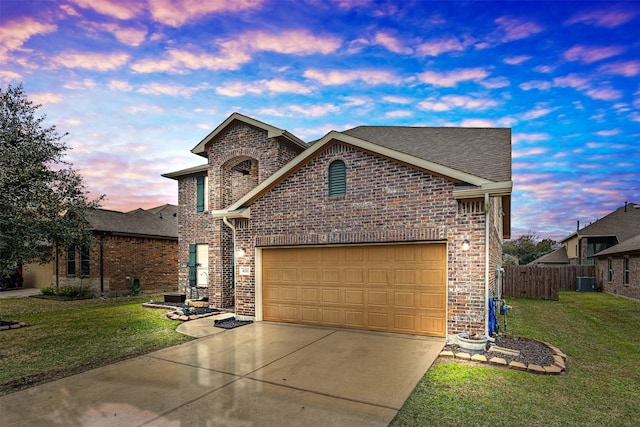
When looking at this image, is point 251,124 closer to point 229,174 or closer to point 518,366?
point 229,174

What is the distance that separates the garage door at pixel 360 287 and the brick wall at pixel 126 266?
439 inches

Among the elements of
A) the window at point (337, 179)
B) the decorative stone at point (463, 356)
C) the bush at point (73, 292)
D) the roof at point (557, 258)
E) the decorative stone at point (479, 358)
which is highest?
the window at point (337, 179)

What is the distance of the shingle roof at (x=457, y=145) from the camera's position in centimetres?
871

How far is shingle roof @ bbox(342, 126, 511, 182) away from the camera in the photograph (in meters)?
8.71

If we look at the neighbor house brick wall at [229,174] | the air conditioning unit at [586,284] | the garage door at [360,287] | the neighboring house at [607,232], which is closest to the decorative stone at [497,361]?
the garage door at [360,287]

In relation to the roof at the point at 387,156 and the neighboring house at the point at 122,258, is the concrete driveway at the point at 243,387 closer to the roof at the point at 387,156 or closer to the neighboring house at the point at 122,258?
the roof at the point at 387,156

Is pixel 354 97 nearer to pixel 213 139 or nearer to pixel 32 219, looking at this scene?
pixel 213 139

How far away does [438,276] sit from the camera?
7426 millimetres

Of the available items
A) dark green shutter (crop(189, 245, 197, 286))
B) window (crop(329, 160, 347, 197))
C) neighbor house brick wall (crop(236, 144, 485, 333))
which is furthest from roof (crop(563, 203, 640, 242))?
dark green shutter (crop(189, 245, 197, 286))

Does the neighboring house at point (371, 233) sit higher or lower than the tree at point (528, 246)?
higher

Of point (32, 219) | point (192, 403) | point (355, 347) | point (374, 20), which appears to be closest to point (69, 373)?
point (192, 403)

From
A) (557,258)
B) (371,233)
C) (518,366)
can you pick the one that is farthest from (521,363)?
(557,258)

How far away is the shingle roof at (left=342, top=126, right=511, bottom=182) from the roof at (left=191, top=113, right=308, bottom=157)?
352 cm

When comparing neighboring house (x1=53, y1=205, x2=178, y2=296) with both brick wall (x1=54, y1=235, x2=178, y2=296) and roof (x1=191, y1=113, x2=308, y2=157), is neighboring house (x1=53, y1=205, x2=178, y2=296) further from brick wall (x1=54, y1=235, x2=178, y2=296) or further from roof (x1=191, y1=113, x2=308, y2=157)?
roof (x1=191, y1=113, x2=308, y2=157)
